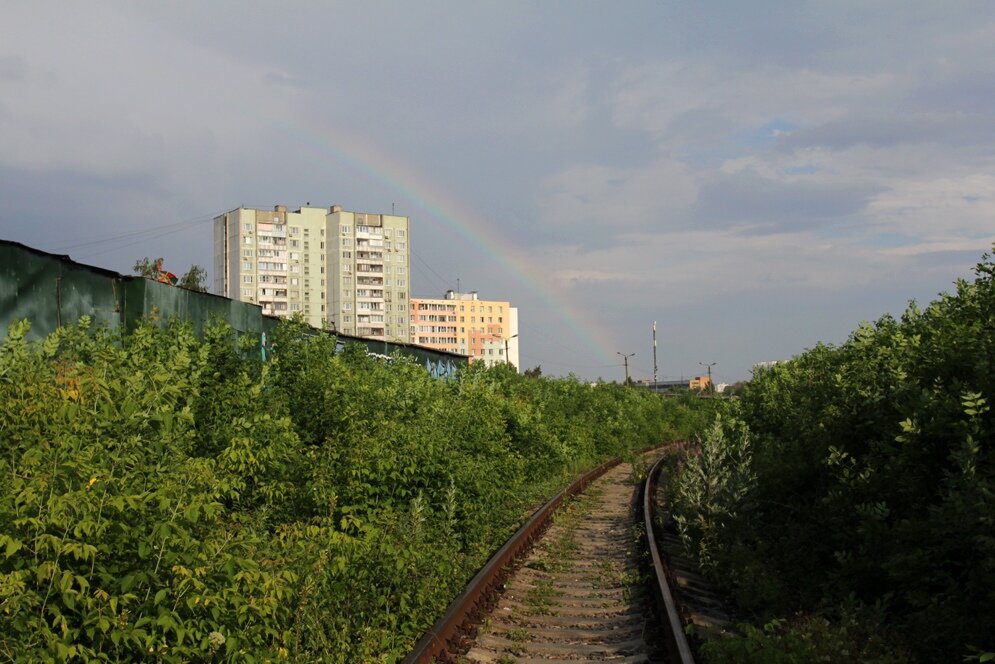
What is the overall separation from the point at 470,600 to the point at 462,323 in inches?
6117

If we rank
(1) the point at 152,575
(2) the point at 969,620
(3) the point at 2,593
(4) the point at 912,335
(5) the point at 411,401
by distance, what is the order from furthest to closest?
1. (5) the point at 411,401
2. (4) the point at 912,335
3. (2) the point at 969,620
4. (1) the point at 152,575
5. (3) the point at 2,593

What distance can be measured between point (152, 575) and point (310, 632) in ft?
6.81

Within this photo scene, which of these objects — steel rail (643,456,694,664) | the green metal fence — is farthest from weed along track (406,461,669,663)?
the green metal fence

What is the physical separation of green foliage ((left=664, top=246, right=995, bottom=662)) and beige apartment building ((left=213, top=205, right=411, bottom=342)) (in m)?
109

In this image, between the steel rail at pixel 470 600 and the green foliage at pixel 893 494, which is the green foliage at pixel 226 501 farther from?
the green foliage at pixel 893 494

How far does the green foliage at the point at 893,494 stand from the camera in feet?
20.2

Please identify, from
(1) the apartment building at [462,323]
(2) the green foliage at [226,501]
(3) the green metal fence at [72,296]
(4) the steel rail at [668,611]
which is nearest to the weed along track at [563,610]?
(4) the steel rail at [668,611]

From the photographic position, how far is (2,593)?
12.9 ft

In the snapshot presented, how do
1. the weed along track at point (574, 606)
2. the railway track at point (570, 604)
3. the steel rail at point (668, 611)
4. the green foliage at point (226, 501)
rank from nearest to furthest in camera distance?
the green foliage at point (226, 501)
the steel rail at point (668, 611)
the railway track at point (570, 604)
the weed along track at point (574, 606)

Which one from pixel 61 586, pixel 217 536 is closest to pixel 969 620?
pixel 217 536

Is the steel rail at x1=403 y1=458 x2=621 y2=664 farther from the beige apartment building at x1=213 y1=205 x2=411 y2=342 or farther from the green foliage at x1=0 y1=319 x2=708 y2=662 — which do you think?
the beige apartment building at x1=213 y1=205 x2=411 y2=342

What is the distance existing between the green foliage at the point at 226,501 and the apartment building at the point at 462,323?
144 m

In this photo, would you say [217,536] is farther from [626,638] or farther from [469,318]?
[469,318]

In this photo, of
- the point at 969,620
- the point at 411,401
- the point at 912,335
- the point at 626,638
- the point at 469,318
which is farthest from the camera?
the point at 469,318
